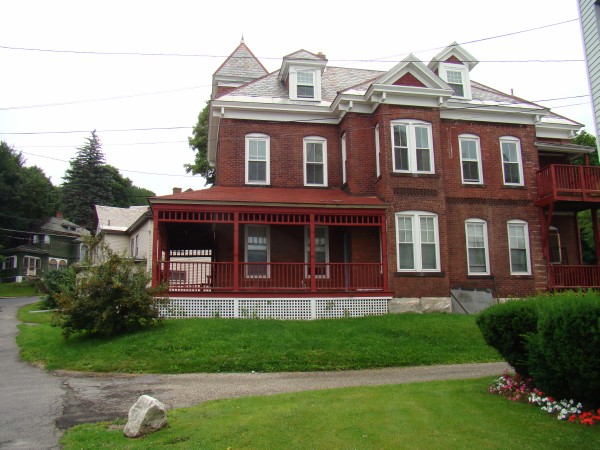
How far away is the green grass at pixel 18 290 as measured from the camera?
4551cm

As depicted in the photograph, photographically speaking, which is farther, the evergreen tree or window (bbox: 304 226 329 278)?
the evergreen tree

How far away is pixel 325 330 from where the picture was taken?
14.2 metres

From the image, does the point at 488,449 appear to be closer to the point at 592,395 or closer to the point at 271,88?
the point at 592,395

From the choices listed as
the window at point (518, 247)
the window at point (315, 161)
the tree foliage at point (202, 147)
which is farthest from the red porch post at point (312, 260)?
the tree foliage at point (202, 147)

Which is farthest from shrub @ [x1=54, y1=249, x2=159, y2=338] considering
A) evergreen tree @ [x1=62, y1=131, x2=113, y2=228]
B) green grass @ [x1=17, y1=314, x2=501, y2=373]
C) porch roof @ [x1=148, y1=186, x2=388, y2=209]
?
evergreen tree @ [x1=62, y1=131, x2=113, y2=228]

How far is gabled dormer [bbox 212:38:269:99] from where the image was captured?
24.1m

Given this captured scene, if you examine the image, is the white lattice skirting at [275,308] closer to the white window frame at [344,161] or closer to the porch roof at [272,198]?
the porch roof at [272,198]

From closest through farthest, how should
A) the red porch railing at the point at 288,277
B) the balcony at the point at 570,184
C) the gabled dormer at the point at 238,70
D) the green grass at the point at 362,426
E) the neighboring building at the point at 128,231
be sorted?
the green grass at the point at 362,426 → the red porch railing at the point at 288,277 → the balcony at the point at 570,184 → the gabled dormer at the point at 238,70 → the neighboring building at the point at 128,231

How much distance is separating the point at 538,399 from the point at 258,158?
559 inches

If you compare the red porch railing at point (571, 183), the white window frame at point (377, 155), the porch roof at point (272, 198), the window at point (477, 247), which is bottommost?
the window at point (477, 247)

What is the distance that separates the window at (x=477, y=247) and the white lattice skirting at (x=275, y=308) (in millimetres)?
4309

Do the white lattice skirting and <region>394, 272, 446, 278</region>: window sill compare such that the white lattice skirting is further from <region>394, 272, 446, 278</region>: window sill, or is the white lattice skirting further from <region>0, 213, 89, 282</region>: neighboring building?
<region>0, 213, 89, 282</region>: neighboring building

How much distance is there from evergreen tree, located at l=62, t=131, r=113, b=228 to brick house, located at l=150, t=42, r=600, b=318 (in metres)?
53.0

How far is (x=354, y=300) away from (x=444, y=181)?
19.5 ft
